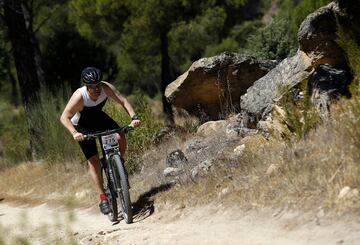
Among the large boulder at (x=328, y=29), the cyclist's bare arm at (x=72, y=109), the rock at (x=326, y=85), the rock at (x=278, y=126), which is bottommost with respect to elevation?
the rock at (x=278, y=126)

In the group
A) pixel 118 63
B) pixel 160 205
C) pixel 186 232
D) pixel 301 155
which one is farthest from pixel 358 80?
pixel 118 63

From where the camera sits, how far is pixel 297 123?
685 cm

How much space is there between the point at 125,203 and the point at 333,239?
300cm

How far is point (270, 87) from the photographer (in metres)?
8.88

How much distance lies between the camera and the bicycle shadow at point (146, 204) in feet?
25.1

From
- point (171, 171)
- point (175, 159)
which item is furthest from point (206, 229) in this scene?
point (175, 159)

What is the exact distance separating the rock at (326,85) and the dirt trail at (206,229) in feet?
6.53

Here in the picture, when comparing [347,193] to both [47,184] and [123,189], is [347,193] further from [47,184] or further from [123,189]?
[47,184]

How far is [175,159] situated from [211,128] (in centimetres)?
164

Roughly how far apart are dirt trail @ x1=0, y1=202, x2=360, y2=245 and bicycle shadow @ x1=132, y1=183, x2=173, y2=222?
4cm

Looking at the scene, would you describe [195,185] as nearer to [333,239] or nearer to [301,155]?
[301,155]

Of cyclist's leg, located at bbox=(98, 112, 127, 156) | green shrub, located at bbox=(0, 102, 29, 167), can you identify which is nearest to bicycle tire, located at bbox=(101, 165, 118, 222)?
cyclist's leg, located at bbox=(98, 112, 127, 156)

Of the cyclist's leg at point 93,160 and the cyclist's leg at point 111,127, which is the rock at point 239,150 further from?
the cyclist's leg at point 93,160

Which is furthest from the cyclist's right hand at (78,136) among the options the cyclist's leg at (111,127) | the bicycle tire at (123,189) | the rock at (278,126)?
the rock at (278,126)
